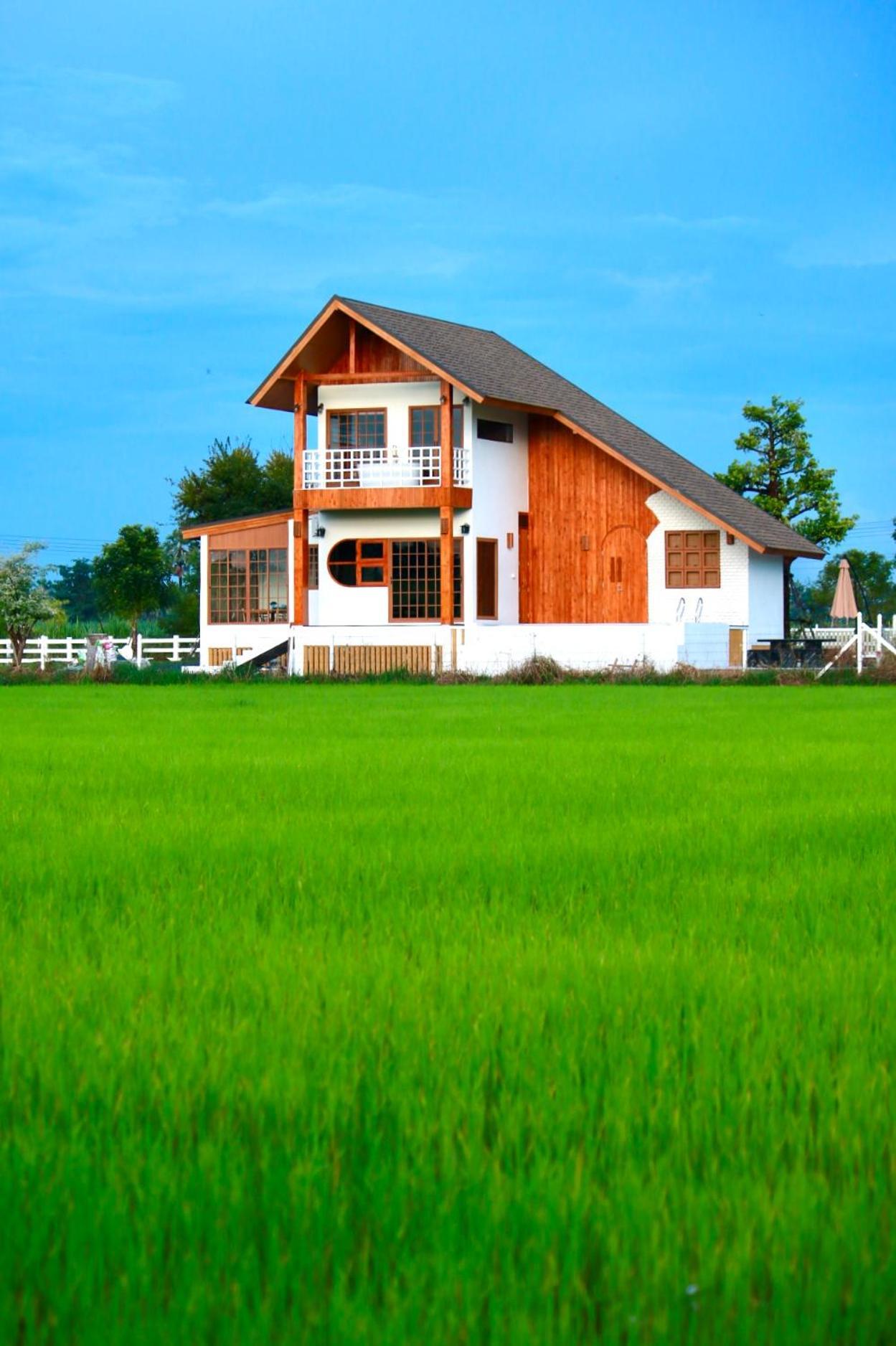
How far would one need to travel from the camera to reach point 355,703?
25.7m

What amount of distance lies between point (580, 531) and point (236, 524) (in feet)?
35.9

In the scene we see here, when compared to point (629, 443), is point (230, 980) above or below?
below

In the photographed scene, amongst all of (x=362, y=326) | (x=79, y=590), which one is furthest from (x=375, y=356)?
(x=79, y=590)

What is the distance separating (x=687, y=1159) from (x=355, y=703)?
74.7 ft

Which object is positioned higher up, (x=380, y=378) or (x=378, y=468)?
(x=380, y=378)

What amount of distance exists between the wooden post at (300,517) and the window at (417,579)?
255 cm

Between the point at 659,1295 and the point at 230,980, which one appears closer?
the point at 659,1295

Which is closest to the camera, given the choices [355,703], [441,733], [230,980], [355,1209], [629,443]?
[355,1209]

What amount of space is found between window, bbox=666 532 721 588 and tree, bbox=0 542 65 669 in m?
19.6

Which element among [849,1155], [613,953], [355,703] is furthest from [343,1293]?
[355,703]

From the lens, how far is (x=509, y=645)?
41.8 m

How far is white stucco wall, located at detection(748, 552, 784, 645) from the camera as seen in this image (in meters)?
45.3

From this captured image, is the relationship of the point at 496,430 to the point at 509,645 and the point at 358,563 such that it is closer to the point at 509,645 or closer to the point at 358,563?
the point at 358,563

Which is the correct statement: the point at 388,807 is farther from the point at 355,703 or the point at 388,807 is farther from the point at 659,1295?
the point at 355,703
